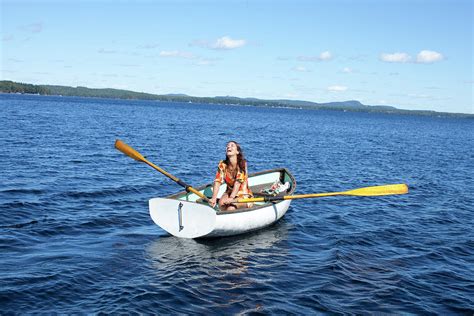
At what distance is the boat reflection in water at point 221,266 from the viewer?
369 inches

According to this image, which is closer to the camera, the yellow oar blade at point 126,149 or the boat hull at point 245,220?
the boat hull at point 245,220

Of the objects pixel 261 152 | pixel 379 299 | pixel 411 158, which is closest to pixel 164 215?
pixel 379 299

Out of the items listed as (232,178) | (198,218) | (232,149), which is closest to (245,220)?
(232,178)

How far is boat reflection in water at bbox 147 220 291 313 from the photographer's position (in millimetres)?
9375

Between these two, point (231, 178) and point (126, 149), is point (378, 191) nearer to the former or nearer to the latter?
point (231, 178)

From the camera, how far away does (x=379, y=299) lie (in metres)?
9.66

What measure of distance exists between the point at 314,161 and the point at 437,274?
75.6 ft

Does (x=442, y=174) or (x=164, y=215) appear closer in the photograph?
(x=164, y=215)

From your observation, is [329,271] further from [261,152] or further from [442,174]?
[261,152]

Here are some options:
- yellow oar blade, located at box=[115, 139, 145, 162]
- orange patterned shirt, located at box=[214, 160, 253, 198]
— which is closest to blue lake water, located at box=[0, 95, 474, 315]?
orange patterned shirt, located at box=[214, 160, 253, 198]

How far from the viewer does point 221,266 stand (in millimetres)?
11125

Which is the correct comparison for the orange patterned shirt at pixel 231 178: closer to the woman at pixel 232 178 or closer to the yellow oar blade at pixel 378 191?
the woman at pixel 232 178

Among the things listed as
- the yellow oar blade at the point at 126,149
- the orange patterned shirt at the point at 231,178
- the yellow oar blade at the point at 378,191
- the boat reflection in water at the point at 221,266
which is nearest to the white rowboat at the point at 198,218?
the boat reflection in water at the point at 221,266

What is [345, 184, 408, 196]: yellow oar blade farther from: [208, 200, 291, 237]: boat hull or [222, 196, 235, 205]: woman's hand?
[222, 196, 235, 205]: woman's hand
